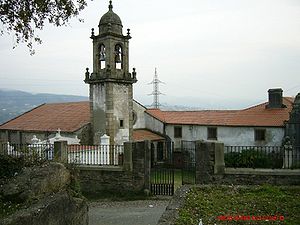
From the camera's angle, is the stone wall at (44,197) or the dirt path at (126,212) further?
the dirt path at (126,212)

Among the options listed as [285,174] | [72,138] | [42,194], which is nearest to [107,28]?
[72,138]

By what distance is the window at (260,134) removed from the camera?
27.8 m

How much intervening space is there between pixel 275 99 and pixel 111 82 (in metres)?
14.9

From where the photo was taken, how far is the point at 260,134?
28.0 meters

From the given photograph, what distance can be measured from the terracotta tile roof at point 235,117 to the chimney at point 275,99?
514mm

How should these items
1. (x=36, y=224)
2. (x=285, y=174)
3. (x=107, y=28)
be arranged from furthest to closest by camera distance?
(x=107, y=28) → (x=285, y=174) → (x=36, y=224)

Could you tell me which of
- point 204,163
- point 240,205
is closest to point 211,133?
point 204,163

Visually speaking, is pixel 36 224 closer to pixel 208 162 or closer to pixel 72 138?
pixel 208 162

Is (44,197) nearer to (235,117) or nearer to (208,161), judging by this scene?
(208,161)

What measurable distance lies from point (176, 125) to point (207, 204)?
2472 cm

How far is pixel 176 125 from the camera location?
32562 mm

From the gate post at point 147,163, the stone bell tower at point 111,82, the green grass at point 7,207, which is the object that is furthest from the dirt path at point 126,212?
the stone bell tower at point 111,82

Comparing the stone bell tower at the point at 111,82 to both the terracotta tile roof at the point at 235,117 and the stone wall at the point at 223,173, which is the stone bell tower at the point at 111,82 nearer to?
the terracotta tile roof at the point at 235,117

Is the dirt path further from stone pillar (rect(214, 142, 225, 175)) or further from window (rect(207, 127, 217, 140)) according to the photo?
window (rect(207, 127, 217, 140))
